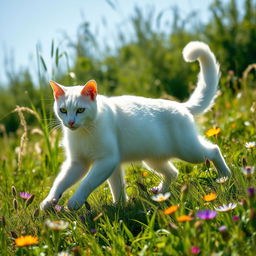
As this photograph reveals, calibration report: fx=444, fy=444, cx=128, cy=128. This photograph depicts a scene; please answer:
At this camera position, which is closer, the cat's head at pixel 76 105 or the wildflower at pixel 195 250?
the wildflower at pixel 195 250

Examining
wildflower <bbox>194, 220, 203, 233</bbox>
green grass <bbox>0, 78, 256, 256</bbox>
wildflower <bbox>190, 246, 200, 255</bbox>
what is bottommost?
green grass <bbox>0, 78, 256, 256</bbox>

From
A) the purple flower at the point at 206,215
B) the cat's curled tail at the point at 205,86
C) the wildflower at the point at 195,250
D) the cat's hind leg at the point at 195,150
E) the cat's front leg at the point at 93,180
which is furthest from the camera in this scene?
the cat's curled tail at the point at 205,86

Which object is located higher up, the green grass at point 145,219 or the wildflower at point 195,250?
the wildflower at point 195,250

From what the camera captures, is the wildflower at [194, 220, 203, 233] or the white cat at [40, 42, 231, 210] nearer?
the wildflower at [194, 220, 203, 233]

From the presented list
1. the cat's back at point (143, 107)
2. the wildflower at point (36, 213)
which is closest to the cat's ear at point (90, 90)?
the cat's back at point (143, 107)

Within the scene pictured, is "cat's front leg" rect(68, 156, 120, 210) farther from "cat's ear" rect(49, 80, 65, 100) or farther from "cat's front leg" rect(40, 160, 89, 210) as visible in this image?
"cat's ear" rect(49, 80, 65, 100)

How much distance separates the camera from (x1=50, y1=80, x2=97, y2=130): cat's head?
287 centimetres

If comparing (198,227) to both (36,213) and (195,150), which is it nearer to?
(36,213)

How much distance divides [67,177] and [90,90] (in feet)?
1.99

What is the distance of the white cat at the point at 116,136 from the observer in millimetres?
2895

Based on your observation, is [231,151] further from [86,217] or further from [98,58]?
[98,58]

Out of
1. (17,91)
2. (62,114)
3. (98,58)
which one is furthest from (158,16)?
(17,91)

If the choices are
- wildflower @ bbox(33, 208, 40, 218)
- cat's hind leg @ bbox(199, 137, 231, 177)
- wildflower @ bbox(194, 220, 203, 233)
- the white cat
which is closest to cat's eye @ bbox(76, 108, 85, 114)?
the white cat

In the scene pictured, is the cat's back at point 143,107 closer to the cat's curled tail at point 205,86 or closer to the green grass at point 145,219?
the cat's curled tail at point 205,86
